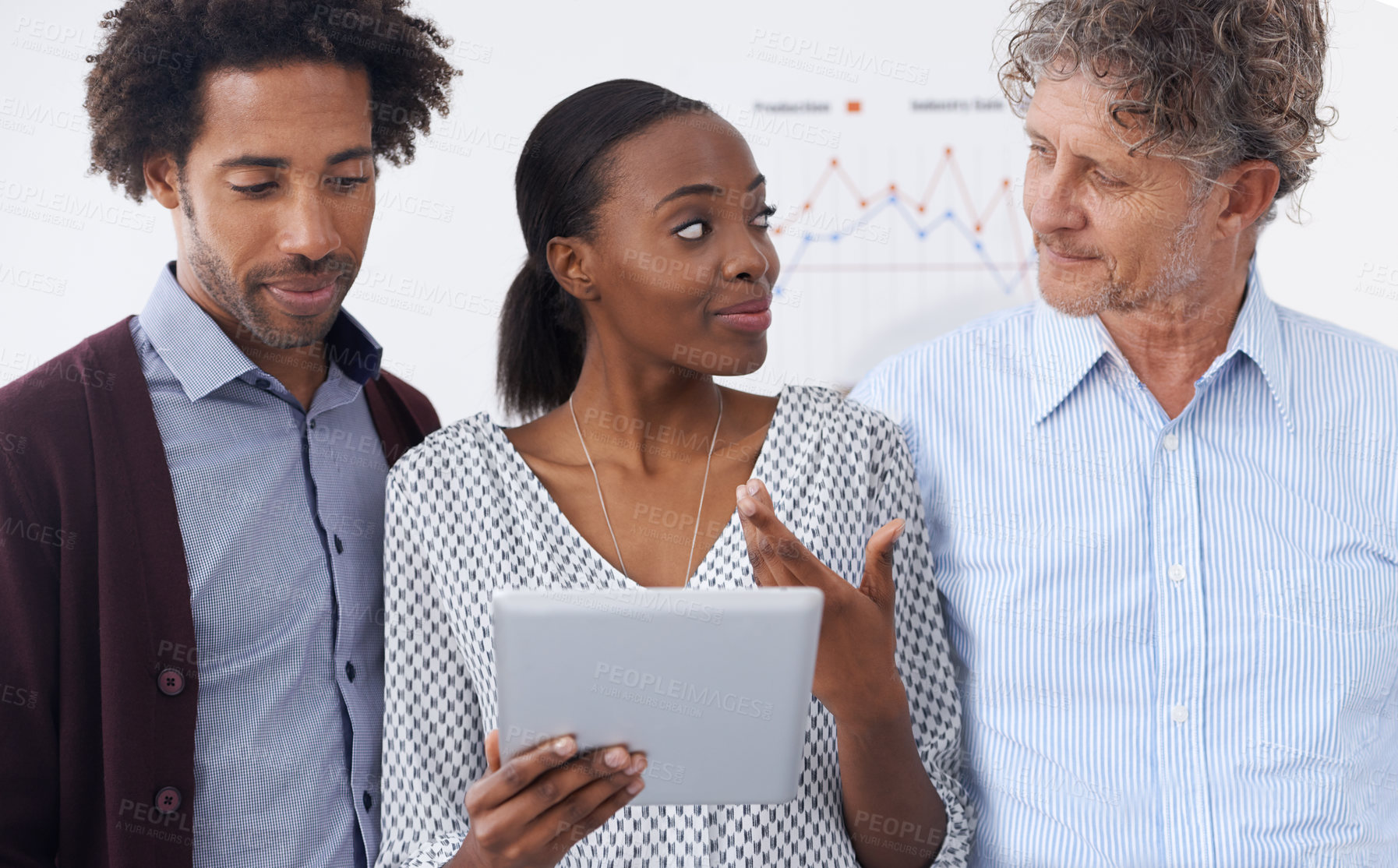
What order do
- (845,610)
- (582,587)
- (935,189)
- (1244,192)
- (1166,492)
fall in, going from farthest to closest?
(935,189) → (1244,192) → (1166,492) → (582,587) → (845,610)

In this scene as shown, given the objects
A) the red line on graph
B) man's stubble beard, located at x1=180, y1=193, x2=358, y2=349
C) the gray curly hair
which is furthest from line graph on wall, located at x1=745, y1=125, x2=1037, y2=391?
man's stubble beard, located at x1=180, y1=193, x2=358, y2=349

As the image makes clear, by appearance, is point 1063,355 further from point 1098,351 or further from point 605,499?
point 605,499

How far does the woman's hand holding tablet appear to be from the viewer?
104 centimetres

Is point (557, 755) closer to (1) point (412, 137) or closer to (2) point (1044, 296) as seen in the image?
(2) point (1044, 296)

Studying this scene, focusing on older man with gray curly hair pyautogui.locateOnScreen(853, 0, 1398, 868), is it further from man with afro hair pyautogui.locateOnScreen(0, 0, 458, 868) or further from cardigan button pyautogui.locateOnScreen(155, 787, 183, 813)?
cardigan button pyautogui.locateOnScreen(155, 787, 183, 813)

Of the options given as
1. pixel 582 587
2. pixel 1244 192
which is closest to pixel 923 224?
pixel 1244 192

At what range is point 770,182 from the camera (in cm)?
261

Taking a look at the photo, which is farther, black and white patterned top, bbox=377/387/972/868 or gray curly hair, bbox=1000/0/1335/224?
gray curly hair, bbox=1000/0/1335/224

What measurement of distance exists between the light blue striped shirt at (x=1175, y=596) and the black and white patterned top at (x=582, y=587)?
0.29ft

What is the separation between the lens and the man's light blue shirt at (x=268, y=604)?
1.29 m

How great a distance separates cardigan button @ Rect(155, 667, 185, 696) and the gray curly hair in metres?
1.31

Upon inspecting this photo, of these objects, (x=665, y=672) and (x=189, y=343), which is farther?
(x=189, y=343)

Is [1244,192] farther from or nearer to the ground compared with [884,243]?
nearer to the ground

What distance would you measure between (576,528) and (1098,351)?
719mm
